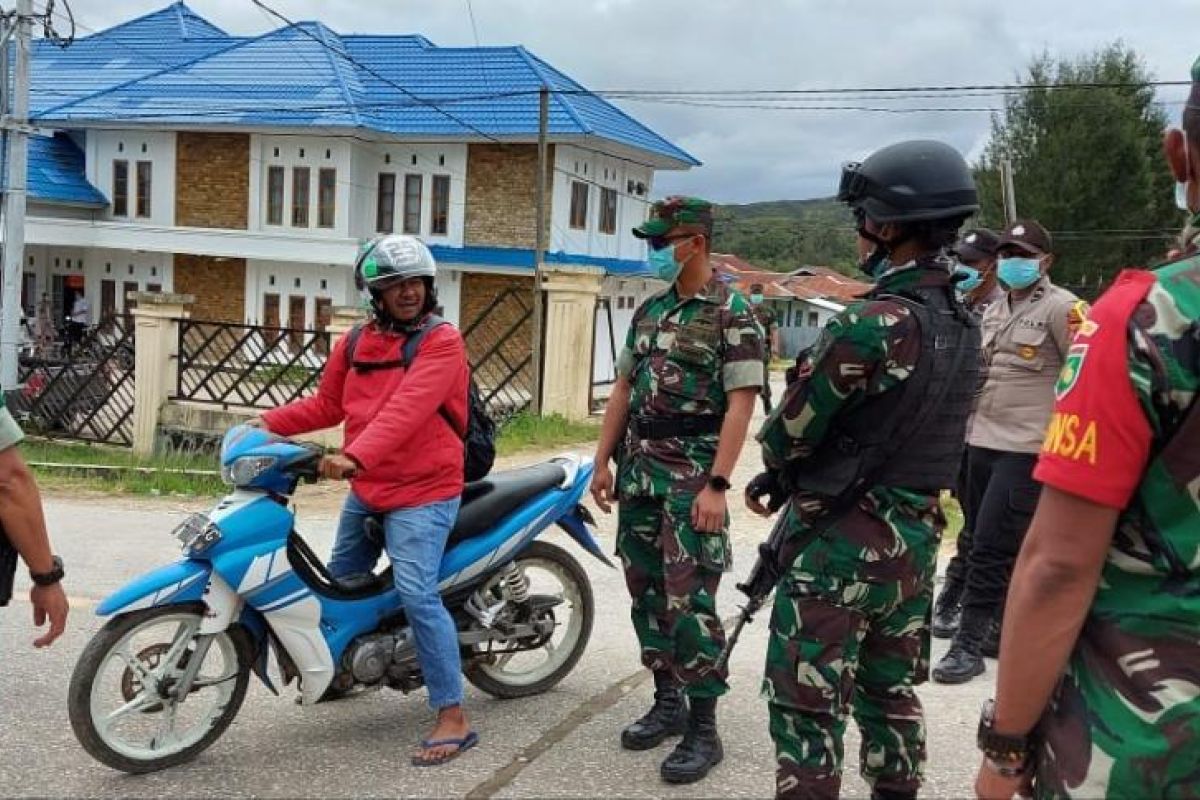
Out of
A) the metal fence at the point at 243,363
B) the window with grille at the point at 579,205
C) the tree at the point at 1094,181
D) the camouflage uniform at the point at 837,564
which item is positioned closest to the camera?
the camouflage uniform at the point at 837,564

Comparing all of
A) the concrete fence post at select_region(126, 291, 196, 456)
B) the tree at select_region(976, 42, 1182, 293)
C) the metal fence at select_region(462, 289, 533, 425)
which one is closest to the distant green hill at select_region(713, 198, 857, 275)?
the tree at select_region(976, 42, 1182, 293)

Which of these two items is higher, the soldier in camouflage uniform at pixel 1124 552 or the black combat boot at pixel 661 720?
the soldier in camouflage uniform at pixel 1124 552

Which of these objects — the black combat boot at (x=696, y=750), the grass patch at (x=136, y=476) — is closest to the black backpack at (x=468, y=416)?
the black combat boot at (x=696, y=750)

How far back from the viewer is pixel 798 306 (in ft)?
207

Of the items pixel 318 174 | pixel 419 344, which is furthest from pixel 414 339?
pixel 318 174

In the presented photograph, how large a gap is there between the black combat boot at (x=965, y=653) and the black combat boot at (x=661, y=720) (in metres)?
1.40

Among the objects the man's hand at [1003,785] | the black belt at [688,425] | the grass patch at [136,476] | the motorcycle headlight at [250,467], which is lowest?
the grass patch at [136,476]

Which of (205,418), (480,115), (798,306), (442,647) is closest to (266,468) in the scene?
(442,647)

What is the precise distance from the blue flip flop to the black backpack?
96cm

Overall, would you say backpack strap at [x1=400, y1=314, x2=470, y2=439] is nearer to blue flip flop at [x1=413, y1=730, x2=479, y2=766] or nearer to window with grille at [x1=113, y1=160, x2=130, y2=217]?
blue flip flop at [x1=413, y1=730, x2=479, y2=766]

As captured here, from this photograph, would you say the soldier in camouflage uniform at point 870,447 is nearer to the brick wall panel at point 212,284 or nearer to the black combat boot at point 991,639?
the black combat boot at point 991,639

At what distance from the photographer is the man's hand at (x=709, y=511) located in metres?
3.52

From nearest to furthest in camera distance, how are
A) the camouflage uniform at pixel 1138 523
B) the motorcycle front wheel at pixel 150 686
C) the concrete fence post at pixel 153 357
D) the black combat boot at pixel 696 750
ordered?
1. the camouflage uniform at pixel 1138 523
2. the motorcycle front wheel at pixel 150 686
3. the black combat boot at pixel 696 750
4. the concrete fence post at pixel 153 357

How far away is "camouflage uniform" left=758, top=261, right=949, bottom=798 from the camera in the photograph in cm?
257
